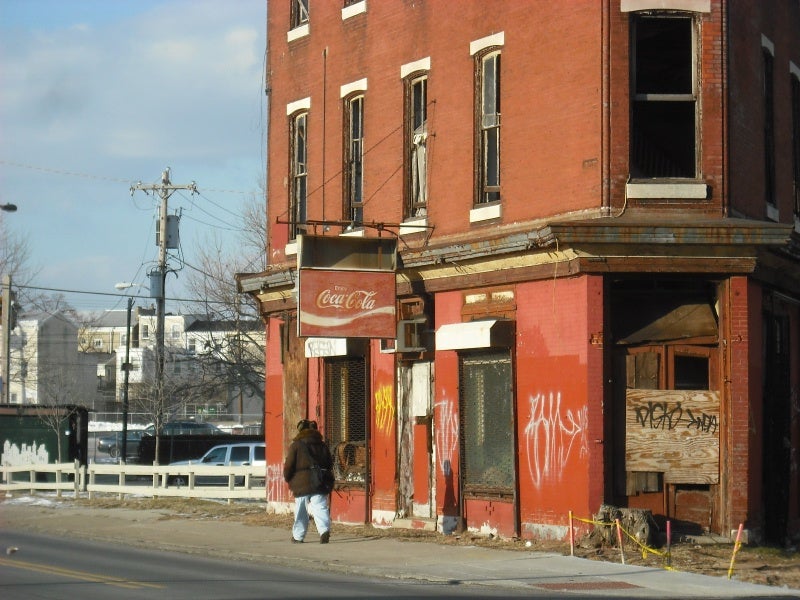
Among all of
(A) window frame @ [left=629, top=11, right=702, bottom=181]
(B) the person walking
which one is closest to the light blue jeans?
(B) the person walking

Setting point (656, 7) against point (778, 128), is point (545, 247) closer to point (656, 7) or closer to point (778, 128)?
point (656, 7)

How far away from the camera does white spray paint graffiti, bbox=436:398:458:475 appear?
20062 mm

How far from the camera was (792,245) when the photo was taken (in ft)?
62.5

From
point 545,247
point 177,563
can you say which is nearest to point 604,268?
point 545,247

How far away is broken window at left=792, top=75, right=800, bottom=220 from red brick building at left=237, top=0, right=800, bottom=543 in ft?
0.18

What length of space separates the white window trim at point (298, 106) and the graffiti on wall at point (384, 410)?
5.53 metres

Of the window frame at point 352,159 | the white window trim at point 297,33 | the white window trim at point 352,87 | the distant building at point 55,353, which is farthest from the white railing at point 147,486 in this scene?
the distant building at point 55,353

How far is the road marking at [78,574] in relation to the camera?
13.3 m

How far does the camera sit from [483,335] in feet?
61.8

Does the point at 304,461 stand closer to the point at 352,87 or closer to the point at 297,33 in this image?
the point at 352,87

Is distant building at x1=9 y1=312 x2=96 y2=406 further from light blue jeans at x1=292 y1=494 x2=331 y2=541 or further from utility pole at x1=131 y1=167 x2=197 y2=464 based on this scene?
light blue jeans at x1=292 y1=494 x2=331 y2=541

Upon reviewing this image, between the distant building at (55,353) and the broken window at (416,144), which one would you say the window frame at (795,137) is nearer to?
the broken window at (416,144)

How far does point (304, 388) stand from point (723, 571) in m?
10.2

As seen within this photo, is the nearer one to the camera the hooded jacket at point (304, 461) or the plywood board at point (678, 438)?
the plywood board at point (678, 438)
